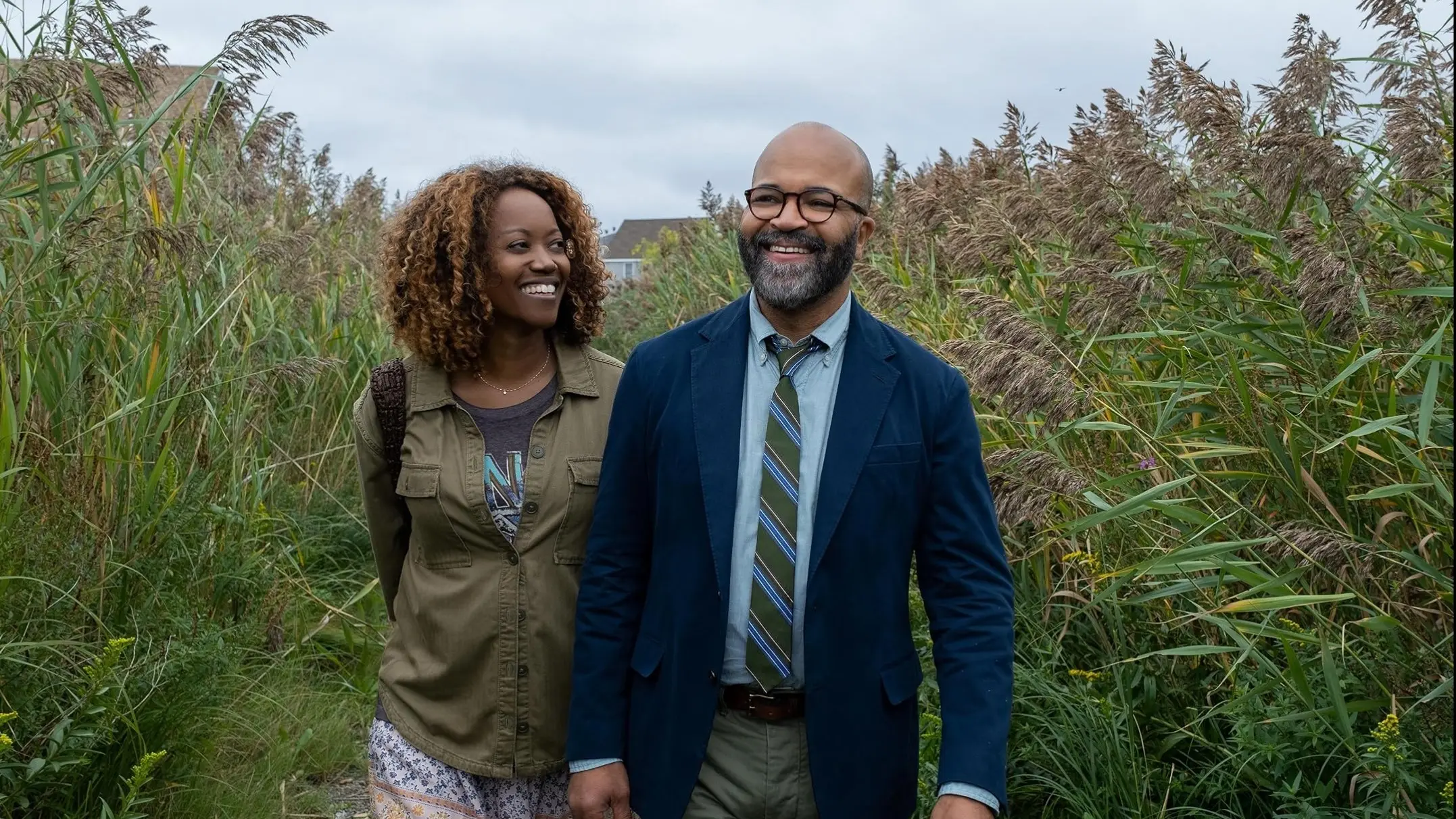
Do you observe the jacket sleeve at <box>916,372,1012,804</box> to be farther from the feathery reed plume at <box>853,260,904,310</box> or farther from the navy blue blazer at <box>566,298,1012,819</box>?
the feathery reed plume at <box>853,260,904,310</box>

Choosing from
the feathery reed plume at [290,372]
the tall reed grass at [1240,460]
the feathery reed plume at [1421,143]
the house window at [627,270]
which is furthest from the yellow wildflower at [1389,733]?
the feathery reed plume at [290,372]

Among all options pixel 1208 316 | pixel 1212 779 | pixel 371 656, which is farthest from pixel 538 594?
pixel 371 656

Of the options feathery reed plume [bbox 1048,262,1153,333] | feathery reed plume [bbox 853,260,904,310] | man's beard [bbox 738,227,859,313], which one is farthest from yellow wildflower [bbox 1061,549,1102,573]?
feathery reed plume [bbox 853,260,904,310]

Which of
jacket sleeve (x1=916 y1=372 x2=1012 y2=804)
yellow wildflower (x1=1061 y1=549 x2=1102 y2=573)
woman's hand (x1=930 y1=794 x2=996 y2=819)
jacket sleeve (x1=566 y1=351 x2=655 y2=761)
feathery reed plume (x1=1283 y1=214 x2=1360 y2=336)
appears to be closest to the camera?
woman's hand (x1=930 y1=794 x2=996 y2=819)

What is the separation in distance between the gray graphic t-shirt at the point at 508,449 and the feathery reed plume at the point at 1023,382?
1203 mm

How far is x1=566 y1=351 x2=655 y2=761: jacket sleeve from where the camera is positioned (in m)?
3.08

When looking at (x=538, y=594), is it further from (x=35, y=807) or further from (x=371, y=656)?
(x=371, y=656)

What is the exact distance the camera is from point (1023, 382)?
3.89 meters

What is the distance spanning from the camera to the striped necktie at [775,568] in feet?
9.78

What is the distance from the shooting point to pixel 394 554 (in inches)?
146

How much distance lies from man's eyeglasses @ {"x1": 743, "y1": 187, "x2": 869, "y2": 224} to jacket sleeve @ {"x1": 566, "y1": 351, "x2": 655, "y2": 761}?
1.36ft

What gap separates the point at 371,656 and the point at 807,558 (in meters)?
3.94

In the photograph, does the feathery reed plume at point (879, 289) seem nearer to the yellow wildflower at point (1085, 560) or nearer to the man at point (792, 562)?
the yellow wildflower at point (1085, 560)

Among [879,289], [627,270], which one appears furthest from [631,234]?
[879,289]
